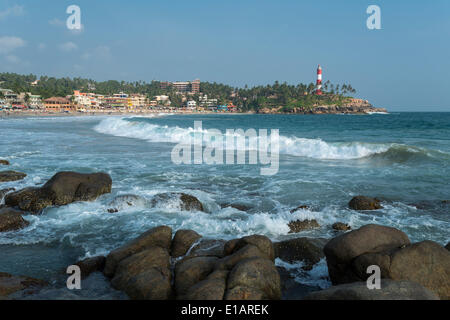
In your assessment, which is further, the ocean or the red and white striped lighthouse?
the red and white striped lighthouse

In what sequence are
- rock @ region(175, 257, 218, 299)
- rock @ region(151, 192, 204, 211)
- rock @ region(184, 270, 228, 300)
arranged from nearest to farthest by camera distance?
rock @ region(184, 270, 228, 300), rock @ region(175, 257, 218, 299), rock @ region(151, 192, 204, 211)

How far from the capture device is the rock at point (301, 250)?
5809mm

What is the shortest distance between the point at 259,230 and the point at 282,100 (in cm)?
17111

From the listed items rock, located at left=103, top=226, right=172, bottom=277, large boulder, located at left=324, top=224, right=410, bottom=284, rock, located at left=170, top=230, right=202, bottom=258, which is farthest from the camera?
rock, located at left=170, top=230, right=202, bottom=258

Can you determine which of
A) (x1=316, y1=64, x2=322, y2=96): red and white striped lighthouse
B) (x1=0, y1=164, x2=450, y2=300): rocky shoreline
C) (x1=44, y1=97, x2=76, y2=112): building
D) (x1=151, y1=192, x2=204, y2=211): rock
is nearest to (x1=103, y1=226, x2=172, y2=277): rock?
(x1=0, y1=164, x2=450, y2=300): rocky shoreline

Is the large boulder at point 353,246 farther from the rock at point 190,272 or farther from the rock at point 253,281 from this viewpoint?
the rock at point 190,272

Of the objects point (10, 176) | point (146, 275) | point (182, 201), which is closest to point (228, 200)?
point (182, 201)

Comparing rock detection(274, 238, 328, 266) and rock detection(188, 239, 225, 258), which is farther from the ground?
rock detection(188, 239, 225, 258)

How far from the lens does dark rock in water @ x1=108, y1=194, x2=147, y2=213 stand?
29.1 ft

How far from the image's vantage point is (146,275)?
4703 mm

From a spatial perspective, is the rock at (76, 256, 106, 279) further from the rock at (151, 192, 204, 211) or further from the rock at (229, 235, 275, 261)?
the rock at (151, 192, 204, 211)

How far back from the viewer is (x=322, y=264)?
5668 millimetres

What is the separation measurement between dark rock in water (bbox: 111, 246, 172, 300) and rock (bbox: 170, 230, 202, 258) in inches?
19.9

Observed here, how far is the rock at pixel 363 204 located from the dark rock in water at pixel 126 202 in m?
6.00
